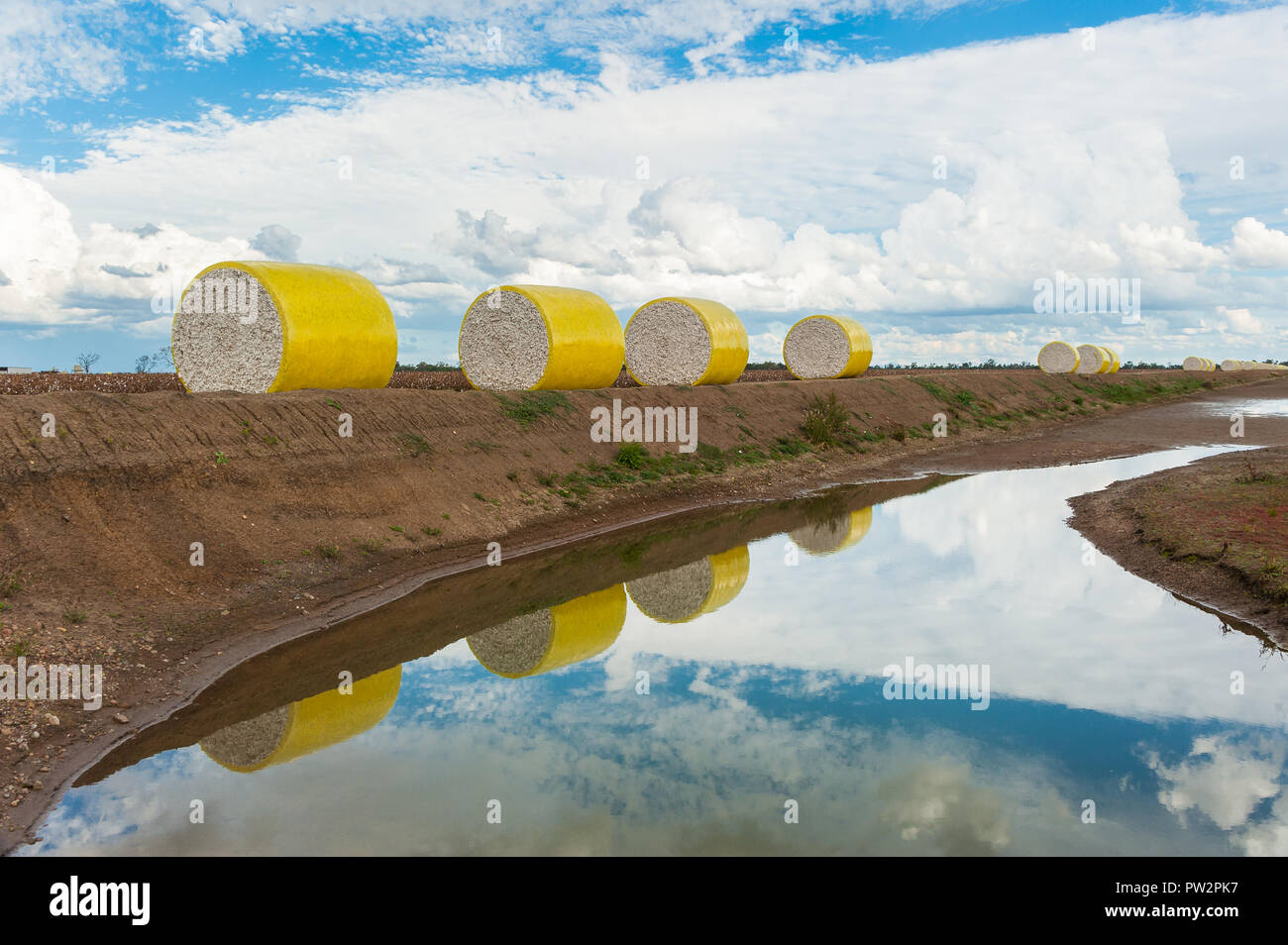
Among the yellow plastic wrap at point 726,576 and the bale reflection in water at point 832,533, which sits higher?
the bale reflection in water at point 832,533

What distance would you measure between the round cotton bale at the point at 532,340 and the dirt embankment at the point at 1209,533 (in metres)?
12.1

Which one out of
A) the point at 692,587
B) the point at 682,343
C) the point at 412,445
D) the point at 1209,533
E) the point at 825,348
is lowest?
the point at 692,587

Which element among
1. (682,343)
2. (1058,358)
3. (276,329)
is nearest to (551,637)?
(276,329)

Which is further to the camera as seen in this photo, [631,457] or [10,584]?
[631,457]

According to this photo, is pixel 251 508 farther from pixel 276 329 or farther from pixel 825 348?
pixel 825 348

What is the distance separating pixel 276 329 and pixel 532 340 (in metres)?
7.04

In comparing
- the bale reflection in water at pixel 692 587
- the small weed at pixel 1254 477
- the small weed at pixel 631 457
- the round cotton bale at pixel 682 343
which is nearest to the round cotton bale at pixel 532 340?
the small weed at pixel 631 457

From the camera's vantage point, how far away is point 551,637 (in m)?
10.9

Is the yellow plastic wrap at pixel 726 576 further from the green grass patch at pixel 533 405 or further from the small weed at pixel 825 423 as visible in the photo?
the small weed at pixel 825 423

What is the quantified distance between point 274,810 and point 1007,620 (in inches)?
330

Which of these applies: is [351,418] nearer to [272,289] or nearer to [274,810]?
[272,289]

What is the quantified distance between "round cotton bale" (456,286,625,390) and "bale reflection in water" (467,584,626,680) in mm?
10938

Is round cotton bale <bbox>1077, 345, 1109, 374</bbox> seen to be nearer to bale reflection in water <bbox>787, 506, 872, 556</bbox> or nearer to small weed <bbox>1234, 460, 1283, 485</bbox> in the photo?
small weed <bbox>1234, 460, 1283, 485</bbox>

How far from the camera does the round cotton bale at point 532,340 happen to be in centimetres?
2223
